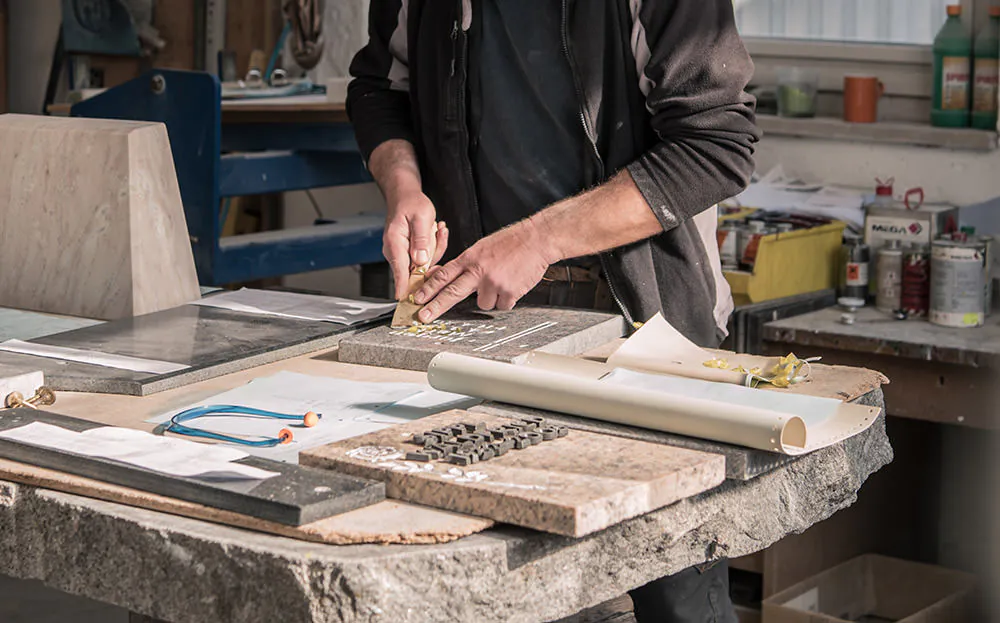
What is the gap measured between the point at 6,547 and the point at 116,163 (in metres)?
0.89

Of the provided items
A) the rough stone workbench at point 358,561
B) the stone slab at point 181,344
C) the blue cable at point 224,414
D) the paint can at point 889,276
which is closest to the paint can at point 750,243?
the paint can at point 889,276

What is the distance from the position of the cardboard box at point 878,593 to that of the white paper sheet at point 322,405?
1672 mm

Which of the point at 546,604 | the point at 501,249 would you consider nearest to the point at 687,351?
the point at 501,249

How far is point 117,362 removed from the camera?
1719 millimetres

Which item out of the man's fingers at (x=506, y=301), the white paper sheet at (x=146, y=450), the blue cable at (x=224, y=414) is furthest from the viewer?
the man's fingers at (x=506, y=301)

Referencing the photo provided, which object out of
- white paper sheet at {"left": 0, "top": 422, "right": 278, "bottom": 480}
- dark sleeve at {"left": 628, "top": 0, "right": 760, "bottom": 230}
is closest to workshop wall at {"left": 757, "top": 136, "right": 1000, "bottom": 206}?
dark sleeve at {"left": 628, "top": 0, "right": 760, "bottom": 230}

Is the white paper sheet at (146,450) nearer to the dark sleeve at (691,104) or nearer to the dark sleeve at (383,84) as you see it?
the dark sleeve at (691,104)

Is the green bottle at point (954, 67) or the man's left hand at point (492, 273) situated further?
the green bottle at point (954, 67)

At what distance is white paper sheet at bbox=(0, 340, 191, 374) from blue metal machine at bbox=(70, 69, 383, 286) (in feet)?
5.08

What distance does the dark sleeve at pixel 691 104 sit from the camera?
2.03 m

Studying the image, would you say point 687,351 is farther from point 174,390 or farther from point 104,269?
point 104,269

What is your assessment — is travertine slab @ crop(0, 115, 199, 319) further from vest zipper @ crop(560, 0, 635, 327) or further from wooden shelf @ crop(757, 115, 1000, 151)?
wooden shelf @ crop(757, 115, 1000, 151)

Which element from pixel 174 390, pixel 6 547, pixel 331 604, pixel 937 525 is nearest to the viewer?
pixel 331 604

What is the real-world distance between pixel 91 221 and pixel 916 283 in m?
1.83
